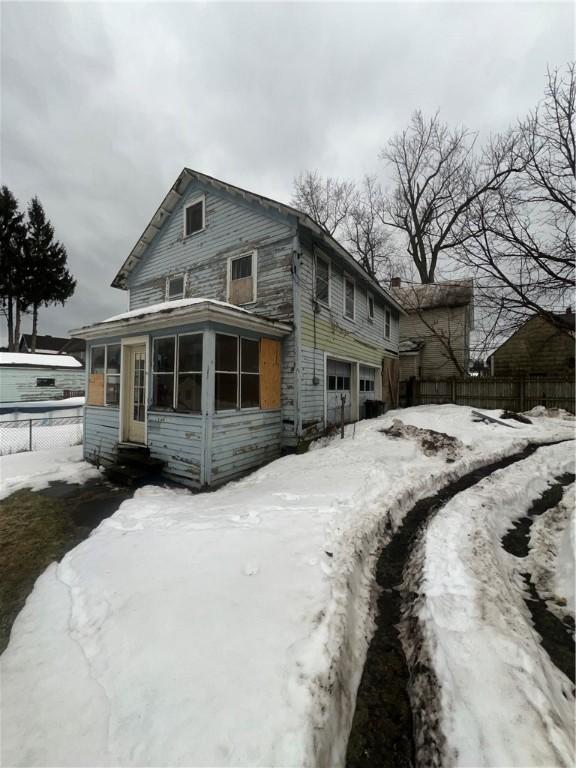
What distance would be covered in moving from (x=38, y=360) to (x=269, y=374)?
23516 millimetres

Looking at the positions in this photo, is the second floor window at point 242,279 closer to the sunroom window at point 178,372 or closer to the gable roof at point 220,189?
the gable roof at point 220,189

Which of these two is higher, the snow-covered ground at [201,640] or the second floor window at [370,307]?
the second floor window at [370,307]

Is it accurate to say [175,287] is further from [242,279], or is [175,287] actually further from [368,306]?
[368,306]

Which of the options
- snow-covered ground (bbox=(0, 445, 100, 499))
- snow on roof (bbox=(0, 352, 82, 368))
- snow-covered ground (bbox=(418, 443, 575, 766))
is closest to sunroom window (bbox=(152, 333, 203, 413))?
snow-covered ground (bbox=(0, 445, 100, 499))

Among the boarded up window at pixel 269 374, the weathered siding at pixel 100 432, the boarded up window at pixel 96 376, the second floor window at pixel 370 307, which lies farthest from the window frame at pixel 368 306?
the weathered siding at pixel 100 432

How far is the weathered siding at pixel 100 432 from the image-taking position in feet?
25.6

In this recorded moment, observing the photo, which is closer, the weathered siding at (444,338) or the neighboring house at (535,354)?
the neighboring house at (535,354)

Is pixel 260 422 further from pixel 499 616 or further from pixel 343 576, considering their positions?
pixel 499 616

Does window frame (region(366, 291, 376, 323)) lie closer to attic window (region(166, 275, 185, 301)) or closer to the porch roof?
the porch roof

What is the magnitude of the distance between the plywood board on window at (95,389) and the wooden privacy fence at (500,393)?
592 inches

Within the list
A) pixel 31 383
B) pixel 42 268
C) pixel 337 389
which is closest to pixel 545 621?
pixel 337 389

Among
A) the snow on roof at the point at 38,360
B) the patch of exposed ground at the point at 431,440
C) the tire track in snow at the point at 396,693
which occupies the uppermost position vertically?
the snow on roof at the point at 38,360

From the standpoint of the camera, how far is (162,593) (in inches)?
108

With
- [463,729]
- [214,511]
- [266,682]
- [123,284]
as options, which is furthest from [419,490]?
[123,284]
